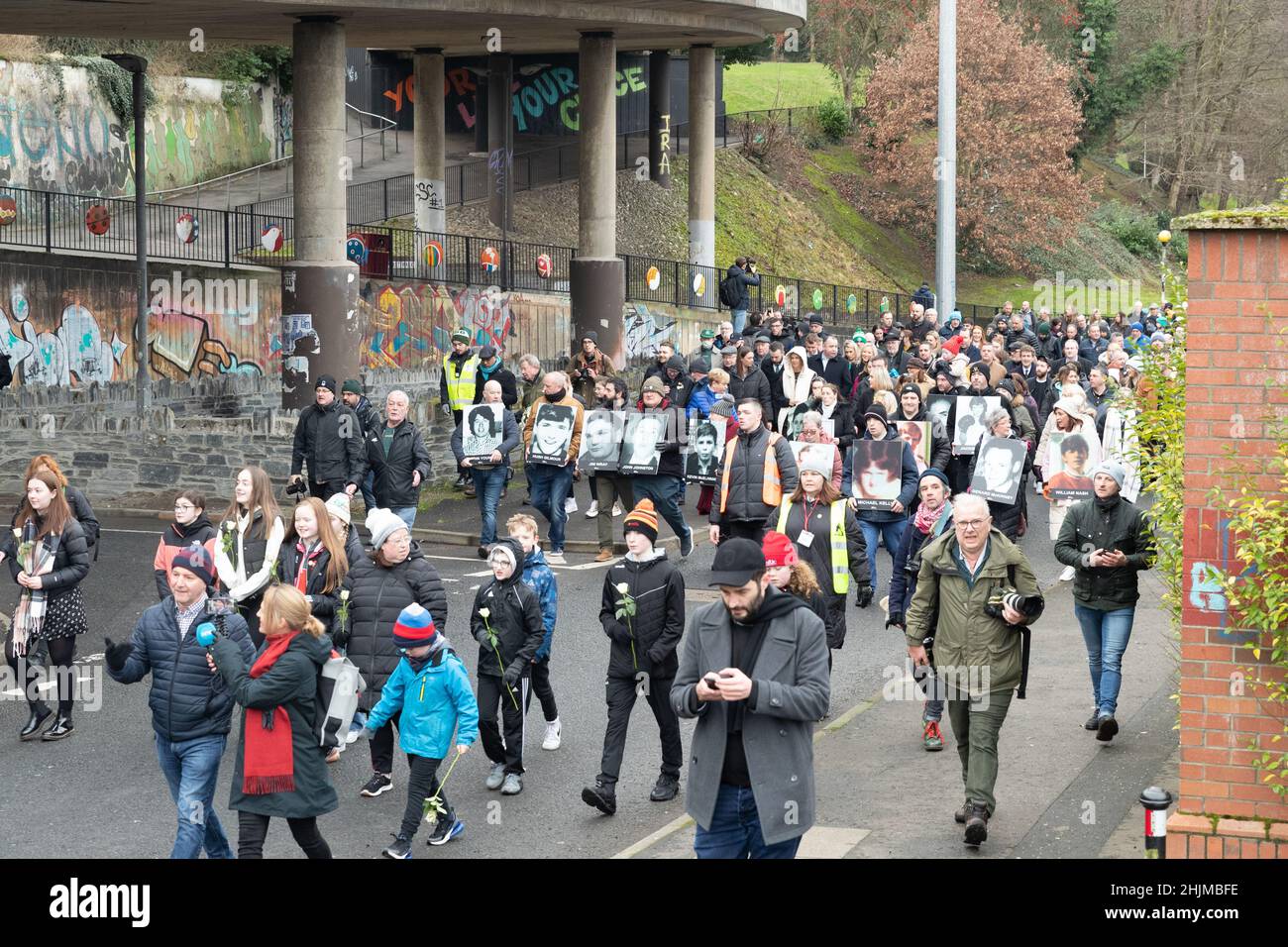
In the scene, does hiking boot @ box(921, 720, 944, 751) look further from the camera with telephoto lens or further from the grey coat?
the grey coat

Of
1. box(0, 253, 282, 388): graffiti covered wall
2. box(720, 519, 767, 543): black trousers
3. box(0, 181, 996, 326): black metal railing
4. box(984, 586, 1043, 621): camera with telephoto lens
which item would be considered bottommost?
box(720, 519, 767, 543): black trousers

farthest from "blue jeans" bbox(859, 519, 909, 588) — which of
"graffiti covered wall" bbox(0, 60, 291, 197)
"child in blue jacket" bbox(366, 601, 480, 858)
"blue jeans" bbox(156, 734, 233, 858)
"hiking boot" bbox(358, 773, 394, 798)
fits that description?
"graffiti covered wall" bbox(0, 60, 291, 197)

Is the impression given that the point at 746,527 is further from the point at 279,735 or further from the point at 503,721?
the point at 279,735

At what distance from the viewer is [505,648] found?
10711 millimetres

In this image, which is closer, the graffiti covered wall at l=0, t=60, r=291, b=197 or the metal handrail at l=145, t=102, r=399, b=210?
the graffiti covered wall at l=0, t=60, r=291, b=197

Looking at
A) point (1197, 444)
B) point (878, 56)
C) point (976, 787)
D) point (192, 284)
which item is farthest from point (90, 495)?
point (878, 56)

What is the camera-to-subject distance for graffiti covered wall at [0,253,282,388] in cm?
2725

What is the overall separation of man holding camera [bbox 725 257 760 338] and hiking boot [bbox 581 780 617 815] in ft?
75.3

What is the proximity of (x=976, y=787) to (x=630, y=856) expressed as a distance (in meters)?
1.96

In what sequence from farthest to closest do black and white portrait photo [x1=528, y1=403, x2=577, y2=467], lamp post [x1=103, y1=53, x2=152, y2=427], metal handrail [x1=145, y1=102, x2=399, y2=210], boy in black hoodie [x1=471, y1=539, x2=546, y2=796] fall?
metal handrail [x1=145, y1=102, x2=399, y2=210] → lamp post [x1=103, y1=53, x2=152, y2=427] → black and white portrait photo [x1=528, y1=403, x2=577, y2=467] → boy in black hoodie [x1=471, y1=539, x2=546, y2=796]

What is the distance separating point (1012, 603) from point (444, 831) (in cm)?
340

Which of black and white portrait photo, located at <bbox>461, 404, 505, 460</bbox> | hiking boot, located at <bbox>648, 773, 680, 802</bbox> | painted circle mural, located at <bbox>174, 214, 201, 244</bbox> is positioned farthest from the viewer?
painted circle mural, located at <bbox>174, 214, 201, 244</bbox>

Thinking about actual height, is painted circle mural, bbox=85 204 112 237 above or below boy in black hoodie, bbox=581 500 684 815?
above

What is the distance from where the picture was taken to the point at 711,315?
121ft
